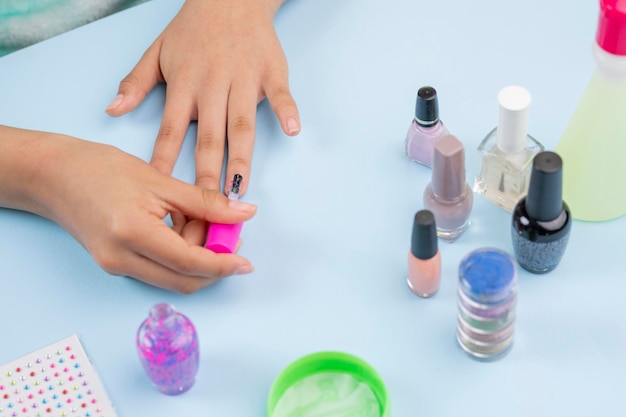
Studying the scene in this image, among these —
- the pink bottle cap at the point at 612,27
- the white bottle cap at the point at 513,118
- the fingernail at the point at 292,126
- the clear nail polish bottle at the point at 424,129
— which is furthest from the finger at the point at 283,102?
the pink bottle cap at the point at 612,27

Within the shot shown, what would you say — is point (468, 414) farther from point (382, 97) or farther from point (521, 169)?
point (382, 97)

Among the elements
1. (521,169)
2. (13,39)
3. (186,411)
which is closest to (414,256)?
(521,169)

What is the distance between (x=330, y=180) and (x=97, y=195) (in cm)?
23

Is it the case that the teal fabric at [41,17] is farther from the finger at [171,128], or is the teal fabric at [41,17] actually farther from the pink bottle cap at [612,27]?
the pink bottle cap at [612,27]

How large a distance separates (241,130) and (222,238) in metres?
0.15

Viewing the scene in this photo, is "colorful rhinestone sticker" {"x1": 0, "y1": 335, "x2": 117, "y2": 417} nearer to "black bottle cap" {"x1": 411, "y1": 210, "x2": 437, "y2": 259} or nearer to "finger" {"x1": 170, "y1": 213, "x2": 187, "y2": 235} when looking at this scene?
"finger" {"x1": 170, "y1": 213, "x2": 187, "y2": 235}

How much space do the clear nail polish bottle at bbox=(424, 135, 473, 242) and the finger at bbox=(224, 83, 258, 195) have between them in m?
0.19

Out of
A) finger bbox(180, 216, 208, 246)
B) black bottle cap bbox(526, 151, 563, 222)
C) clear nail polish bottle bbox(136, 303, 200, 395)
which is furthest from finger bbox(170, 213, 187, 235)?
black bottle cap bbox(526, 151, 563, 222)

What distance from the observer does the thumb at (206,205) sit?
0.87 meters

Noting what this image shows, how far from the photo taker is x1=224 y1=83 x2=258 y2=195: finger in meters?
0.95

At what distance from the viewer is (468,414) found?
77 cm

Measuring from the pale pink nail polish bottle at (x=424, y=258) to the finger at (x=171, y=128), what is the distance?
290mm

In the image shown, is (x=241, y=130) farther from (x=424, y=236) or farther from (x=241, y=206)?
(x=424, y=236)

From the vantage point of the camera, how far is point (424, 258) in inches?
32.1
